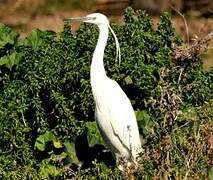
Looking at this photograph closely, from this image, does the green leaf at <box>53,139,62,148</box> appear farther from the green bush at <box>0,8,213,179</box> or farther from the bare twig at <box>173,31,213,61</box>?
the bare twig at <box>173,31,213,61</box>

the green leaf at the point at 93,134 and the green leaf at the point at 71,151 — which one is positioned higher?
the green leaf at the point at 93,134

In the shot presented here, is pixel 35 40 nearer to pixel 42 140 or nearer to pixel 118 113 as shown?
pixel 42 140

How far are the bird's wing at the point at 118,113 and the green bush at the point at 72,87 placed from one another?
16 centimetres

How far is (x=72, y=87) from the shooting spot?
7.75m

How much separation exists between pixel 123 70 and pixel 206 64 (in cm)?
261

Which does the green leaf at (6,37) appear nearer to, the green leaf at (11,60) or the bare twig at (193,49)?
the green leaf at (11,60)

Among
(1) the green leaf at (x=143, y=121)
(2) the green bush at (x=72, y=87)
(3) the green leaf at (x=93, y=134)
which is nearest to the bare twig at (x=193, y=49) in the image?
(2) the green bush at (x=72, y=87)

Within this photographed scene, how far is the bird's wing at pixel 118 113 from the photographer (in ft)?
22.9

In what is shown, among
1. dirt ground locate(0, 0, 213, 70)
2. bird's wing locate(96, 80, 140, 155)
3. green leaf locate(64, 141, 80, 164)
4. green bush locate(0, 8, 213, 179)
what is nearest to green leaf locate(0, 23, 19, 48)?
green bush locate(0, 8, 213, 179)

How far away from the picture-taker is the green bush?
7.39 metres

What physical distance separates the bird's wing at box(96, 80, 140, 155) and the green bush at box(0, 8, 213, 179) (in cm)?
16

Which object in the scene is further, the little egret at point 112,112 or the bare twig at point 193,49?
the little egret at point 112,112

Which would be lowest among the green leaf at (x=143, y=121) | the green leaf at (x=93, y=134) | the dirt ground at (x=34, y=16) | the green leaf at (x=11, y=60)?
the green leaf at (x=93, y=134)

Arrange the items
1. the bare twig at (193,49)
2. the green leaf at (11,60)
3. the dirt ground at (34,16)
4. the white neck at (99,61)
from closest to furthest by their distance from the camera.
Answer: the bare twig at (193,49) < the white neck at (99,61) < the green leaf at (11,60) < the dirt ground at (34,16)
